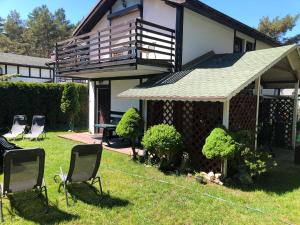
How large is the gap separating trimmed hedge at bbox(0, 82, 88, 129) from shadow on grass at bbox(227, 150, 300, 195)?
572 inches

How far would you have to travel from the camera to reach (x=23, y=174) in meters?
5.50

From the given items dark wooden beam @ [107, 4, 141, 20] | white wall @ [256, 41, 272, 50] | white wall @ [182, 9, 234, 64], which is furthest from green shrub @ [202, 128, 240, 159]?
white wall @ [256, 41, 272, 50]

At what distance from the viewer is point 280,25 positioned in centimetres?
3138

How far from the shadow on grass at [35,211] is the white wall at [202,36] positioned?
805cm

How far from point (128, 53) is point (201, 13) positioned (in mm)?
3641

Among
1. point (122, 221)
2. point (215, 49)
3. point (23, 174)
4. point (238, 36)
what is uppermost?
point (238, 36)

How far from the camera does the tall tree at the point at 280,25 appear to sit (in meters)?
31.2

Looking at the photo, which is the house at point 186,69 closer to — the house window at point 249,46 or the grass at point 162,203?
the house window at point 249,46

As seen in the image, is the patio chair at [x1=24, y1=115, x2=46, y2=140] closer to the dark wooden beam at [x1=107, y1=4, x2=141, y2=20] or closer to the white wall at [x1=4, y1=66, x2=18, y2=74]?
the dark wooden beam at [x1=107, y1=4, x2=141, y2=20]

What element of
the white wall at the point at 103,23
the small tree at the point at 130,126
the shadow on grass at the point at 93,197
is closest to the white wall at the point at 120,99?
the small tree at the point at 130,126

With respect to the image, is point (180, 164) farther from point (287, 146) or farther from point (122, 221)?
point (287, 146)

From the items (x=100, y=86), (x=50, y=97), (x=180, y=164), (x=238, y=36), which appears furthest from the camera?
(x=50, y=97)

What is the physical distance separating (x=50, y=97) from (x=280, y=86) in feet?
47.4

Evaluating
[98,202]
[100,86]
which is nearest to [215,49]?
[100,86]
